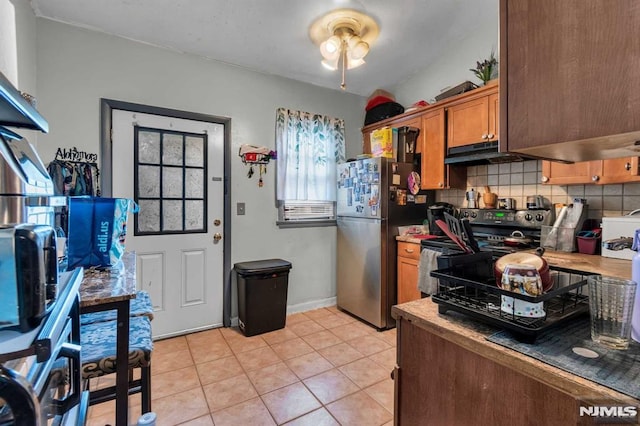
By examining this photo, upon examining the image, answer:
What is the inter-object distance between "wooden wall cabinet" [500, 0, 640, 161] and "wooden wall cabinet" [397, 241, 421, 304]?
6.88ft

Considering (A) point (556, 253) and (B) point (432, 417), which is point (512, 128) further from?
(A) point (556, 253)

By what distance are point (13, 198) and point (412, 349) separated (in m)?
1.20

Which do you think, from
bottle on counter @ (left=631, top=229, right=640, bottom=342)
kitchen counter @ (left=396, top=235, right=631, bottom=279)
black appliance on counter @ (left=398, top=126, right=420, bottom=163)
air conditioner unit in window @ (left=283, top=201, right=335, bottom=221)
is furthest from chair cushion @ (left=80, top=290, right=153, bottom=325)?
black appliance on counter @ (left=398, top=126, right=420, bottom=163)

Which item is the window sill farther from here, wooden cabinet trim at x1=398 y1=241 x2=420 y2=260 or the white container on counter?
the white container on counter

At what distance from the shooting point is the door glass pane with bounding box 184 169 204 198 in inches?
112

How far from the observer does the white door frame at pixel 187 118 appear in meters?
2.46

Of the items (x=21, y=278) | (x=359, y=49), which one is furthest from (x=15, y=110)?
(x=359, y=49)

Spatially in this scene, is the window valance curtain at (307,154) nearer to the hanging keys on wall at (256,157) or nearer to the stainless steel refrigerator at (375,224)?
the hanging keys on wall at (256,157)

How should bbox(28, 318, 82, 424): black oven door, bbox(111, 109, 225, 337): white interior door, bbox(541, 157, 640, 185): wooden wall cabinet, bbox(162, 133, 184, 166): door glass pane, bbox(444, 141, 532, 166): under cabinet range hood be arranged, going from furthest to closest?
1. bbox(162, 133, 184, 166): door glass pane
2. bbox(111, 109, 225, 337): white interior door
3. bbox(444, 141, 532, 166): under cabinet range hood
4. bbox(541, 157, 640, 185): wooden wall cabinet
5. bbox(28, 318, 82, 424): black oven door

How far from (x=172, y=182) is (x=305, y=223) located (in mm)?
1414

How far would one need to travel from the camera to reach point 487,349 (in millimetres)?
768

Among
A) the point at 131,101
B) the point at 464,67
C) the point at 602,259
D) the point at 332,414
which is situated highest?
the point at 464,67

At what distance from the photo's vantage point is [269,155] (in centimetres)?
316

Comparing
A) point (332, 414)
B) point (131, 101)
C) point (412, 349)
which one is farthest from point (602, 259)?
point (131, 101)
